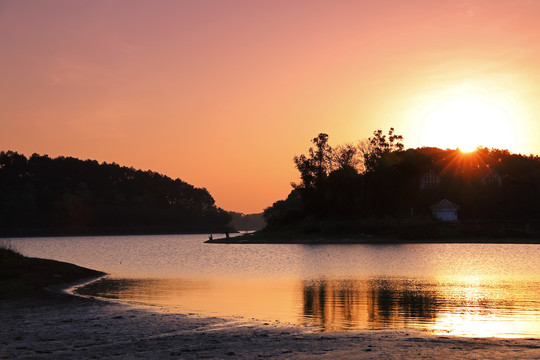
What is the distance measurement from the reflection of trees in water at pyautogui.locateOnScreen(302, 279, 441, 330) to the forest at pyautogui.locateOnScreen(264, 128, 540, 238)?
8147 centimetres

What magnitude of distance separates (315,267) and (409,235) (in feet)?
213

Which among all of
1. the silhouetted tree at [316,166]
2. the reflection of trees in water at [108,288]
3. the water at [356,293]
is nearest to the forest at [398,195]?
the silhouetted tree at [316,166]

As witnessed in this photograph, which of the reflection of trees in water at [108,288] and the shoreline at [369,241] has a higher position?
the shoreline at [369,241]

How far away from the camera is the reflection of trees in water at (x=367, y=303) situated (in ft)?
78.8

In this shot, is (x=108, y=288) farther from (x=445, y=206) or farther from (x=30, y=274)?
(x=445, y=206)

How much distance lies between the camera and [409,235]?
118375 millimetres

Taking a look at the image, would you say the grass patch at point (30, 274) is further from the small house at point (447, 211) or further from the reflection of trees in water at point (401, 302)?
the small house at point (447, 211)

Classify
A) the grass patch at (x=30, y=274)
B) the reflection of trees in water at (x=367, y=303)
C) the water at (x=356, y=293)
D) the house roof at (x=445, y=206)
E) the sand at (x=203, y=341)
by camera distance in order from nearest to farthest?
the sand at (x=203, y=341) → the water at (x=356, y=293) → the reflection of trees in water at (x=367, y=303) → the grass patch at (x=30, y=274) → the house roof at (x=445, y=206)

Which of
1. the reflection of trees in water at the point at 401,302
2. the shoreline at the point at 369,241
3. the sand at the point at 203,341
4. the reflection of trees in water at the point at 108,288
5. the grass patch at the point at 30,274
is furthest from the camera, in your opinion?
the shoreline at the point at 369,241

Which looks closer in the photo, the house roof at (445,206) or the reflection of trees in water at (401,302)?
the reflection of trees in water at (401,302)

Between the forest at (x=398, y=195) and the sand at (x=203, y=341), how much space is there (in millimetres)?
100237

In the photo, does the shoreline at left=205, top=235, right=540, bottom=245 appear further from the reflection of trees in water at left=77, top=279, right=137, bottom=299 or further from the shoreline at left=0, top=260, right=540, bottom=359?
the shoreline at left=0, top=260, right=540, bottom=359

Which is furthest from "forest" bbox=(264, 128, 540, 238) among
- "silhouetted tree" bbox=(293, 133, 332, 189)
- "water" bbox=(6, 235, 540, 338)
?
"water" bbox=(6, 235, 540, 338)

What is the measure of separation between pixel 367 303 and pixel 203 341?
526 inches
